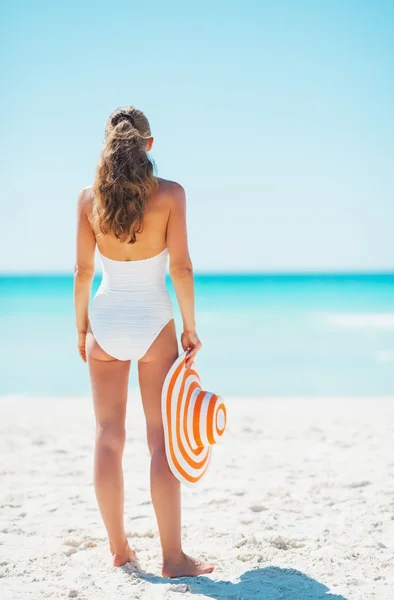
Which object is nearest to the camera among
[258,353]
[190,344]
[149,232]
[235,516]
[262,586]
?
[262,586]

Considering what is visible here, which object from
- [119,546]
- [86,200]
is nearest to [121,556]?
[119,546]

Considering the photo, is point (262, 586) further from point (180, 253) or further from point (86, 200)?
point (86, 200)

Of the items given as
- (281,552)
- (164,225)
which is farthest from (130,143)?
(281,552)

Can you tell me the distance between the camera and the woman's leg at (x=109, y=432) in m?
2.76

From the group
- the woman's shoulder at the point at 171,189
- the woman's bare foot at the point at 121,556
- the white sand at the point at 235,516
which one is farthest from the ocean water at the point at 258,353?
the woman's shoulder at the point at 171,189

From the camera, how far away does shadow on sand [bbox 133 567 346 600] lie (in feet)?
8.23

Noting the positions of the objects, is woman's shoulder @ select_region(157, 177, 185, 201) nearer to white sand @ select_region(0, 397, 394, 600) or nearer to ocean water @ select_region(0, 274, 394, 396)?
white sand @ select_region(0, 397, 394, 600)

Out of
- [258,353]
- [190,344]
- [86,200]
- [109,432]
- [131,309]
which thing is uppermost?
[86,200]

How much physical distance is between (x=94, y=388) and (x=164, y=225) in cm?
78

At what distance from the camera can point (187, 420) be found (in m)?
2.76

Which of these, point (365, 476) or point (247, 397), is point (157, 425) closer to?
point (365, 476)

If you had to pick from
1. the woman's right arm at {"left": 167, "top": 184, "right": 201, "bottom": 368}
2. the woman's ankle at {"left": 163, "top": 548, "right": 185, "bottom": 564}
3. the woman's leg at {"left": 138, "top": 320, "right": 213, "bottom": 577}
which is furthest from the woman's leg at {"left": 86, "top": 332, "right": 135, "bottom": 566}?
the woman's right arm at {"left": 167, "top": 184, "right": 201, "bottom": 368}

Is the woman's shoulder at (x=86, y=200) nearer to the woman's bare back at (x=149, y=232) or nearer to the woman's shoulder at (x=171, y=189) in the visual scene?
the woman's bare back at (x=149, y=232)

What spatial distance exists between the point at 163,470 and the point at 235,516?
1.04 metres
